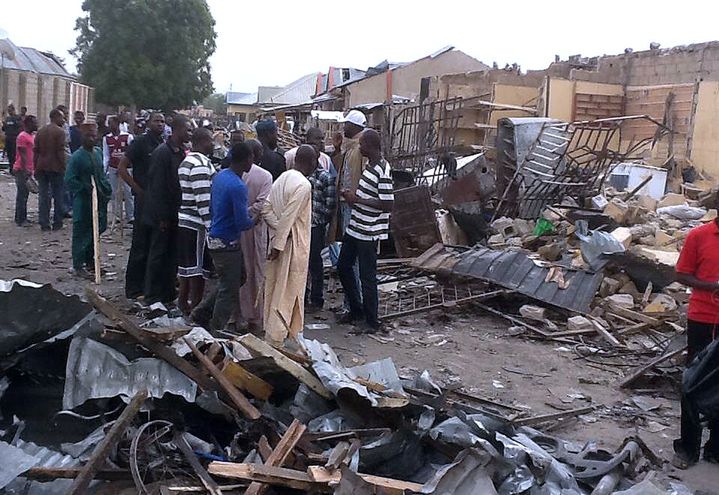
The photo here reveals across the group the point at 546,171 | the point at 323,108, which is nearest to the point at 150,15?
the point at 323,108

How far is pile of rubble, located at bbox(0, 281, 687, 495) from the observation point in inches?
142

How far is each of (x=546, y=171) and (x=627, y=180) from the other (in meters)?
6.34

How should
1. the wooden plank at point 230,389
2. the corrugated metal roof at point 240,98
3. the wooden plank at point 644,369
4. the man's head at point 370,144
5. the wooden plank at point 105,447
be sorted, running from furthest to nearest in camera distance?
the corrugated metal roof at point 240,98 → the man's head at point 370,144 → the wooden plank at point 644,369 → the wooden plank at point 230,389 → the wooden plank at point 105,447

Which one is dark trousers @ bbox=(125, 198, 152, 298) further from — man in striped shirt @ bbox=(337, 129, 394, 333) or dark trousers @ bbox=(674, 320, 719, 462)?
dark trousers @ bbox=(674, 320, 719, 462)

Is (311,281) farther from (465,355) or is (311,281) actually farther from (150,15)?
(150,15)

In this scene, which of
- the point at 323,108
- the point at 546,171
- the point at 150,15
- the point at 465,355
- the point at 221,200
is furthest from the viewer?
the point at 150,15

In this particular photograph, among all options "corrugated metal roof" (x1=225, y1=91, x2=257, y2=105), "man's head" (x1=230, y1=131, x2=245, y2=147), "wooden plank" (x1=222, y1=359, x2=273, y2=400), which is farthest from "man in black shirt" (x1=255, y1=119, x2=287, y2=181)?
"corrugated metal roof" (x1=225, y1=91, x2=257, y2=105)

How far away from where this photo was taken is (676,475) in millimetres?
4695

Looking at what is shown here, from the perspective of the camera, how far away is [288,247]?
6.25 meters

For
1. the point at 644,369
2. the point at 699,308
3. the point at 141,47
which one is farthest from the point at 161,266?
the point at 141,47

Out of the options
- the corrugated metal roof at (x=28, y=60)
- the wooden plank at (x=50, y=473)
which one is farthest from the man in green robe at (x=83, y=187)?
the corrugated metal roof at (x=28, y=60)

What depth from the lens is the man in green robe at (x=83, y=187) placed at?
870cm

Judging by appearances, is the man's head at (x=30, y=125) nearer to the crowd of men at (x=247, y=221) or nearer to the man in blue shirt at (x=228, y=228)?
the crowd of men at (x=247, y=221)

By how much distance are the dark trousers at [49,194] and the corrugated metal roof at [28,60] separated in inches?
836
